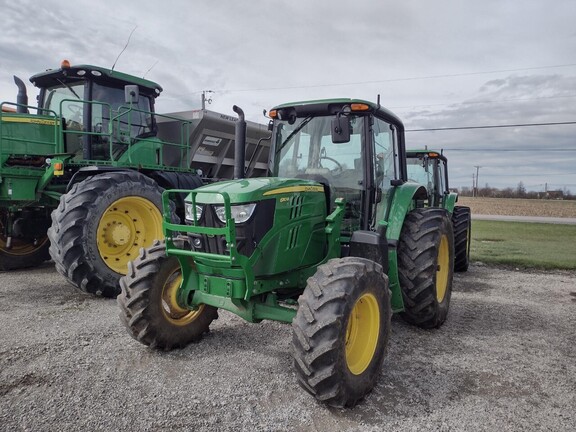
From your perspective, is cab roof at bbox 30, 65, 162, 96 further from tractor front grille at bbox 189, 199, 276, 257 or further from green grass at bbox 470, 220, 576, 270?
green grass at bbox 470, 220, 576, 270

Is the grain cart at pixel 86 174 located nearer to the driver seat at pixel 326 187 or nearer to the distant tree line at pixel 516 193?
the driver seat at pixel 326 187

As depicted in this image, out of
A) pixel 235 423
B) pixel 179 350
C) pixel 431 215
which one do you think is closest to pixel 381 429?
pixel 235 423

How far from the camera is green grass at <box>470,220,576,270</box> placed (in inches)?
380

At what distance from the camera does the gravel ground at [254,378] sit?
3002mm

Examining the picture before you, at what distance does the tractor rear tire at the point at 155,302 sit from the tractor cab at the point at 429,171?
668 centimetres

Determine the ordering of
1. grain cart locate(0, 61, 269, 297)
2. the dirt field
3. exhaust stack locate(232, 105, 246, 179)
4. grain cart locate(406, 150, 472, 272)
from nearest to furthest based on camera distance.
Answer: exhaust stack locate(232, 105, 246, 179)
grain cart locate(0, 61, 269, 297)
grain cart locate(406, 150, 472, 272)
the dirt field

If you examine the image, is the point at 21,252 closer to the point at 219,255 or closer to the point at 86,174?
the point at 86,174

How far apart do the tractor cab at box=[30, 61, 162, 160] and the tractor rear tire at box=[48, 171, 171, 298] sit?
89 centimetres

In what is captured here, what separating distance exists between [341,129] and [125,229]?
371 cm

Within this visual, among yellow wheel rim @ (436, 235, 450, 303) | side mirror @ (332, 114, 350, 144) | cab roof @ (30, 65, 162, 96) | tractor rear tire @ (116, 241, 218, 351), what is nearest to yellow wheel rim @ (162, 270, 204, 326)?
tractor rear tire @ (116, 241, 218, 351)

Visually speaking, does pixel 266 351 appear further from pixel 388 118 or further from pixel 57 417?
pixel 388 118

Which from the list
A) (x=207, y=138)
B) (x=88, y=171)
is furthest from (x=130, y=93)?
(x=207, y=138)

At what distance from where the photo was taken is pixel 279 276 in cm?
391

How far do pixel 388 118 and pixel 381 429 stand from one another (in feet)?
10.5
